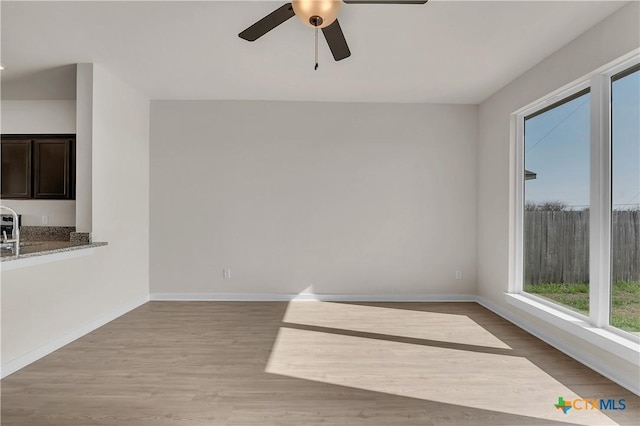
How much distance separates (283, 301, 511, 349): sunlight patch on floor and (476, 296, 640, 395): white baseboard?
0.44 meters

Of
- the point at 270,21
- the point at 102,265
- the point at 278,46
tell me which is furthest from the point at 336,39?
the point at 102,265

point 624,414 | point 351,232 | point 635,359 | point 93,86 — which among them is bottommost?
point 624,414

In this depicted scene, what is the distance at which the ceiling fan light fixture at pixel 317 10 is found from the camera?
1.99 m

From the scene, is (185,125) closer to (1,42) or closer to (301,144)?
(301,144)

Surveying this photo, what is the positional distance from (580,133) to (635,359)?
189cm

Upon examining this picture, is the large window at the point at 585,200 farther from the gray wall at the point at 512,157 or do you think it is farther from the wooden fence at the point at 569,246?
the gray wall at the point at 512,157

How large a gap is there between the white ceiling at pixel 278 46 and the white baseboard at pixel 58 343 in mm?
2704

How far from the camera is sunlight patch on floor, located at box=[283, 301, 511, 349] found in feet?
11.4

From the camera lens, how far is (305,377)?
260 cm

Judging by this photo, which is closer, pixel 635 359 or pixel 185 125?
pixel 635 359

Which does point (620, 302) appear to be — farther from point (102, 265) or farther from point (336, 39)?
point (102, 265)

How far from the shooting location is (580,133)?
3.12m

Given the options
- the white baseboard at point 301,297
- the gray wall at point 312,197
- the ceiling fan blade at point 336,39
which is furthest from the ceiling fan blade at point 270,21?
the white baseboard at point 301,297

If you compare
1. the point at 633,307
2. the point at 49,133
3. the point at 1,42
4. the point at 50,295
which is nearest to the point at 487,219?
the point at 633,307
